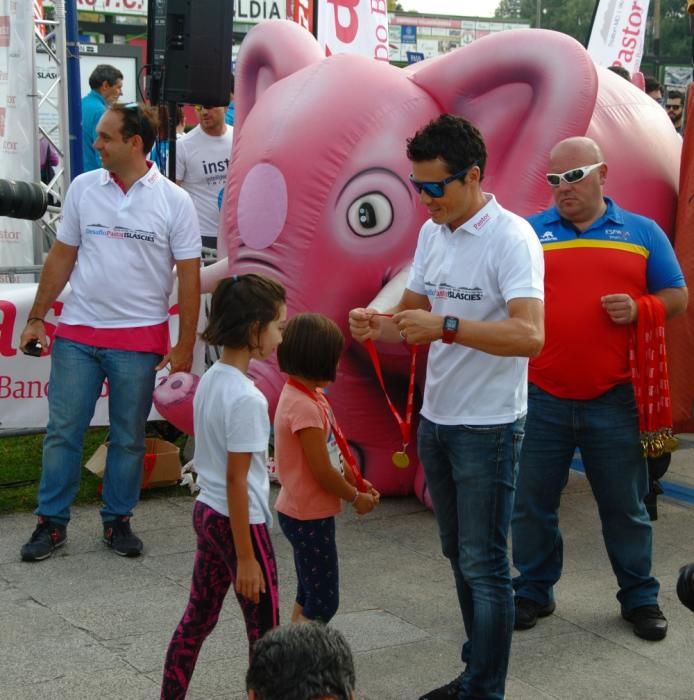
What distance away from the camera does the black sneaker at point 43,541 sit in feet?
18.4

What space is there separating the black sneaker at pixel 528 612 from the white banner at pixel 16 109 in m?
4.85

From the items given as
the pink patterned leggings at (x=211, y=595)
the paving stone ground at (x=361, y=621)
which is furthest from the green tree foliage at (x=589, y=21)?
the pink patterned leggings at (x=211, y=595)

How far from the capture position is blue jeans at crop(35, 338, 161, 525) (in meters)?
5.68

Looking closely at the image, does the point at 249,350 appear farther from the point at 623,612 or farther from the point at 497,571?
the point at 623,612

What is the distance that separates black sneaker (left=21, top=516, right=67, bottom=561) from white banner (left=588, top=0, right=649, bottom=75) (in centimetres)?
1056

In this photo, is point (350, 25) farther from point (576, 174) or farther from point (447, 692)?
point (447, 692)

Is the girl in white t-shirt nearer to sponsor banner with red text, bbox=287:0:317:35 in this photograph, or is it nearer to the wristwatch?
the wristwatch

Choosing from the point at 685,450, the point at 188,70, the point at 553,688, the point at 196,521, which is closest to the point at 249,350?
the point at 196,521

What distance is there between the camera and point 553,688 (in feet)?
14.2

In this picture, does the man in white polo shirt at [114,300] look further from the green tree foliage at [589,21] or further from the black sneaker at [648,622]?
the green tree foliage at [589,21]

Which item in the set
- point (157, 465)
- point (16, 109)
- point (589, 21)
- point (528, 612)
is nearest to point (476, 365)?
point (528, 612)

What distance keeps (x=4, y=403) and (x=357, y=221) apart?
85.2 inches

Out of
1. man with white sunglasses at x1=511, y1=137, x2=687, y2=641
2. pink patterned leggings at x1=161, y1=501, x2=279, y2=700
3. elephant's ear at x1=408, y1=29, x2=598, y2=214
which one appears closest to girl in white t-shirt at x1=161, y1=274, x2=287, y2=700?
pink patterned leggings at x1=161, y1=501, x2=279, y2=700

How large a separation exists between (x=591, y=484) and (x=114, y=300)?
2155 mm
